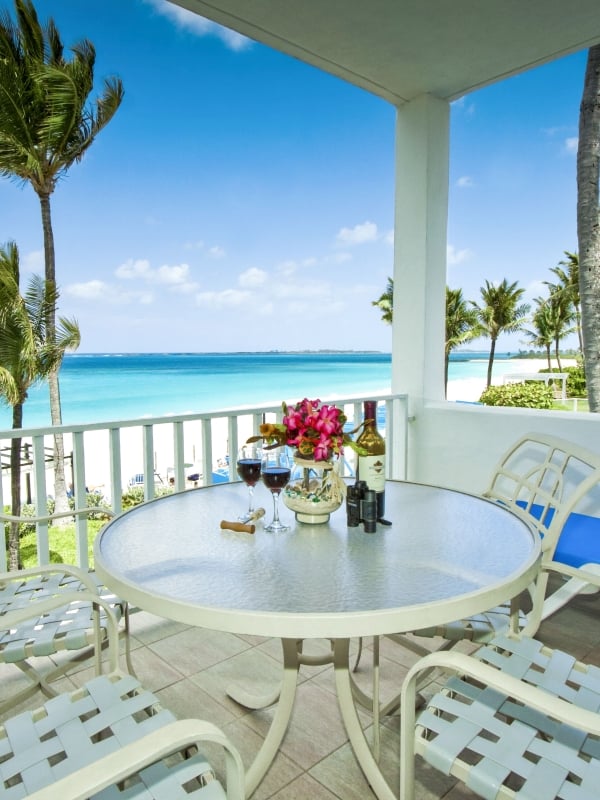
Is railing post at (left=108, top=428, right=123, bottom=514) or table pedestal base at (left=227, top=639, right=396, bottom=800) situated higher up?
railing post at (left=108, top=428, right=123, bottom=514)

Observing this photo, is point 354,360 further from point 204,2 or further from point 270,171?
point 204,2

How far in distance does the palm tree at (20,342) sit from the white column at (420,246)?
8113 mm

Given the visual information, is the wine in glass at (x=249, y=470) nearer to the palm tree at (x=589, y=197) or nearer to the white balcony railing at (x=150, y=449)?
the white balcony railing at (x=150, y=449)

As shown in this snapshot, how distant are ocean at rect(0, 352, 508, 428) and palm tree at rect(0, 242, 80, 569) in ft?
46.9

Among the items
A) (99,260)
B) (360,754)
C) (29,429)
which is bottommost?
(360,754)

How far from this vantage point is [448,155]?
12.6ft

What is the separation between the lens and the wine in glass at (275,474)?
4.91 feet

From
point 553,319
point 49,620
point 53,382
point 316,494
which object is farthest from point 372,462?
point 553,319

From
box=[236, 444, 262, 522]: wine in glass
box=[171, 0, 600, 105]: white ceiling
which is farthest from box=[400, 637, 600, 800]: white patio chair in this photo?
box=[171, 0, 600, 105]: white ceiling

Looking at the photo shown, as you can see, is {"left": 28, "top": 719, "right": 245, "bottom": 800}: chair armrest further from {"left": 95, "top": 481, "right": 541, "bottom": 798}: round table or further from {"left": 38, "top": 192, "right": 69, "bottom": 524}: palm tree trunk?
{"left": 38, "top": 192, "right": 69, "bottom": 524}: palm tree trunk

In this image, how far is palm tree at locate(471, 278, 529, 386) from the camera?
72.0 feet

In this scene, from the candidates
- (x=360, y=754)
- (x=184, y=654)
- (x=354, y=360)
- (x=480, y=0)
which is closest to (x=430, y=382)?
(x=480, y=0)

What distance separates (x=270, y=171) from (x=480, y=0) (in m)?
29.6

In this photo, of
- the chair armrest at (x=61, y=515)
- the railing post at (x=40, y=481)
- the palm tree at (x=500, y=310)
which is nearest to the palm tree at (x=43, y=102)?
the railing post at (x=40, y=481)
